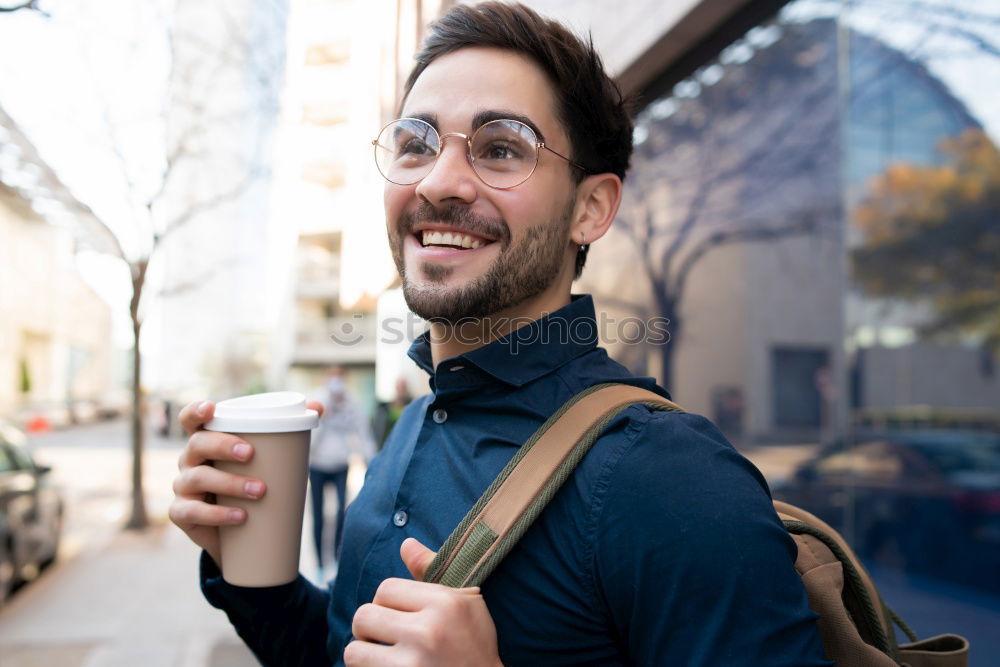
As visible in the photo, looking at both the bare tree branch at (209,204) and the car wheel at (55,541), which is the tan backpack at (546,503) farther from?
the bare tree branch at (209,204)

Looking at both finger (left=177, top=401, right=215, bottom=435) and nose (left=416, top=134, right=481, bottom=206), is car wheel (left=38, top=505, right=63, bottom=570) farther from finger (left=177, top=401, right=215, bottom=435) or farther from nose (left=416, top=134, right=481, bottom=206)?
nose (left=416, top=134, right=481, bottom=206)

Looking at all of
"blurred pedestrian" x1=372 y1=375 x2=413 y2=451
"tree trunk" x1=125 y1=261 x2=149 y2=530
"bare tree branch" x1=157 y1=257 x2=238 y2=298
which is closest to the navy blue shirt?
"blurred pedestrian" x1=372 y1=375 x2=413 y2=451

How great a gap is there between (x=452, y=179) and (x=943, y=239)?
169 inches

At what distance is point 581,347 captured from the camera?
132 centimetres

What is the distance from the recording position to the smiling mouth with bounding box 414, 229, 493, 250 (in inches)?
50.8

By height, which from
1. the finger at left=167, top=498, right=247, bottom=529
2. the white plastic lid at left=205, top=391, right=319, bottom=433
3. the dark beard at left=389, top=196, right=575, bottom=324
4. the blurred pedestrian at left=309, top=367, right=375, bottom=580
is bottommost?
the blurred pedestrian at left=309, top=367, right=375, bottom=580

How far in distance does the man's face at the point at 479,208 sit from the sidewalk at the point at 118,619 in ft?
15.1

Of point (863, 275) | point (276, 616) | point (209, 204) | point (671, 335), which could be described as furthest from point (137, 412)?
point (276, 616)

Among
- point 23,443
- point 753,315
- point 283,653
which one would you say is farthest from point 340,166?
point 283,653

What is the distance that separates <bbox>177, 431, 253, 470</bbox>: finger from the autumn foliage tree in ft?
14.6

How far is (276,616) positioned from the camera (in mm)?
1444

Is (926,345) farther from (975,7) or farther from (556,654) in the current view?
(556,654)

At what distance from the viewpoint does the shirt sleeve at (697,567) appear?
2.94 feet

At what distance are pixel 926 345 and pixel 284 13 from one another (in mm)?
8213
